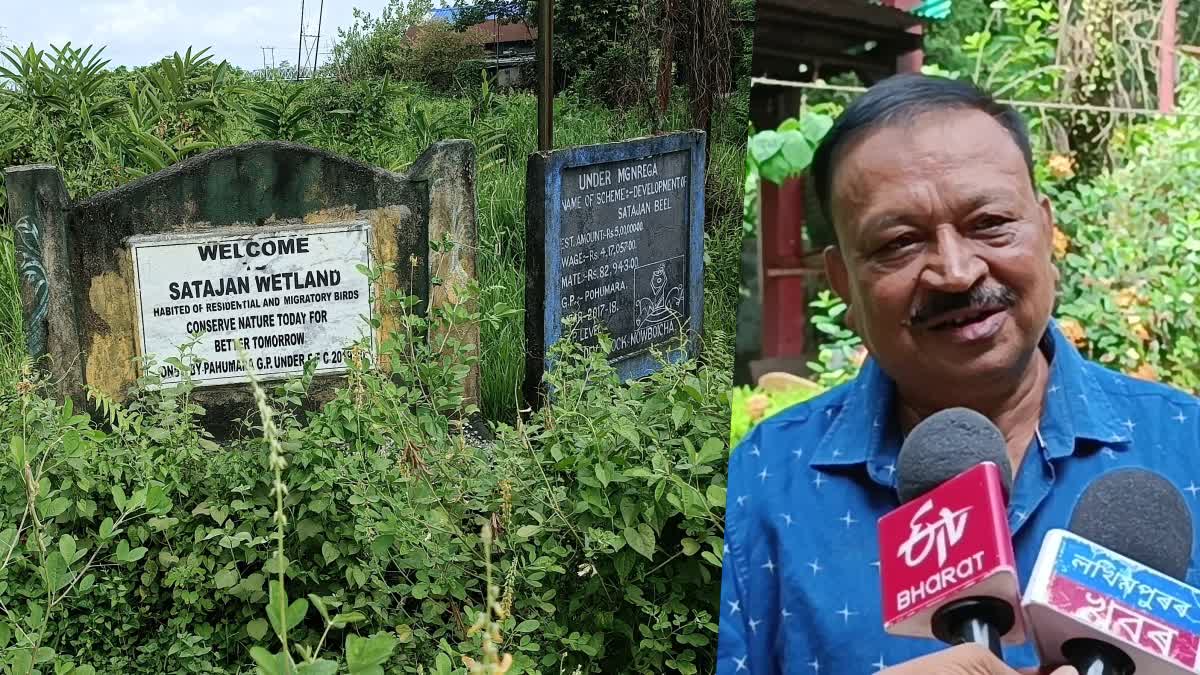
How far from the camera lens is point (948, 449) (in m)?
1.34

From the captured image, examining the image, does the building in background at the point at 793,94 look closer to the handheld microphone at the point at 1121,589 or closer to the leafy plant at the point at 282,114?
the handheld microphone at the point at 1121,589

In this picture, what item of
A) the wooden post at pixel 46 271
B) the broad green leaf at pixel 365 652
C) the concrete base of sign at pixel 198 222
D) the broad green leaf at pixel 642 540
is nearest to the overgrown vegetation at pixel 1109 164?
the broad green leaf at pixel 365 652

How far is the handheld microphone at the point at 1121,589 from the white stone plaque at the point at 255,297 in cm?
240

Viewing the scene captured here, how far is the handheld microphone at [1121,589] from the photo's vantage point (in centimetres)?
122

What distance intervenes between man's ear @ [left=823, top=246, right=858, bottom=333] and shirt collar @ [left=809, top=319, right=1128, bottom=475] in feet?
0.19

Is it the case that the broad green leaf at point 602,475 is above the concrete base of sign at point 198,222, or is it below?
below

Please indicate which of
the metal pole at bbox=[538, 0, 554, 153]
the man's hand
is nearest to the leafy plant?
the metal pole at bbox=[538, 0, 554, 153]

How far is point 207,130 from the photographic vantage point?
11.2 feet

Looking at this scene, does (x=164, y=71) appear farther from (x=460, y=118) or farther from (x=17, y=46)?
(x=460, y=118)

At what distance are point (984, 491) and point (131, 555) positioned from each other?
82.6 inches

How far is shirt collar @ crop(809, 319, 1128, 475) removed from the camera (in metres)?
1.37

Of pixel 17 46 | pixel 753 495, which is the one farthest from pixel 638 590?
pixel 17 46

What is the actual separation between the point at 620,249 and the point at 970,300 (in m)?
2.28

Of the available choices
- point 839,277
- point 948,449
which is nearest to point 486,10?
point 839,277
